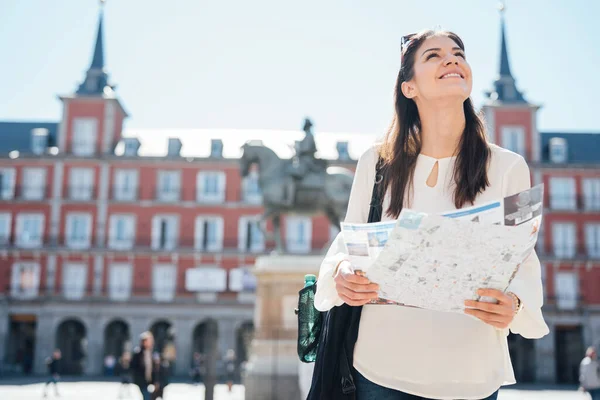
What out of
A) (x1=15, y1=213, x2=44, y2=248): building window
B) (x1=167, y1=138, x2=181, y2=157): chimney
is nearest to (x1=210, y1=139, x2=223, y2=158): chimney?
(x1=167, y1=138, x2=181, y2=157): chimney

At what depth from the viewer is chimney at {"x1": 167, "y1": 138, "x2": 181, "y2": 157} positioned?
134 ft

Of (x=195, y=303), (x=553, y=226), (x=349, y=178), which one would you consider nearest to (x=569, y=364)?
(x=553, y=226)

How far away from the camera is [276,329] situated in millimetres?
13102

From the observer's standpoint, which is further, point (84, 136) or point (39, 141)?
point (39, 141)

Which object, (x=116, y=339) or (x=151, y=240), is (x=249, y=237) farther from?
(x=116, y=339)

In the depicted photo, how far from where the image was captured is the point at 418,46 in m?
2.31

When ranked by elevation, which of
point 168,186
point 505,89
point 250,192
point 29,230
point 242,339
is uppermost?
point 505,89

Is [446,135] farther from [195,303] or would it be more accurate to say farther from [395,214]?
[195,303]

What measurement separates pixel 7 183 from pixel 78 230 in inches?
182

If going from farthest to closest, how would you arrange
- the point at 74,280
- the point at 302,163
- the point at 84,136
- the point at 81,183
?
the point at 84,136
the point at 81,183
the point at 74,280
the point at 302,163

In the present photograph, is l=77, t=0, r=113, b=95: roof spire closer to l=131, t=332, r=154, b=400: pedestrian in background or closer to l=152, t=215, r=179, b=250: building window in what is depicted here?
l=152, t=215, r=179, b=250: building window

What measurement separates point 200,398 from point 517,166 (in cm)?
1916

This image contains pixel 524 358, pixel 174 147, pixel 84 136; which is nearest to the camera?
pixel 524 358

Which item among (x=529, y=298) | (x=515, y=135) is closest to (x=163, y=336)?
(x=515, y=135)
